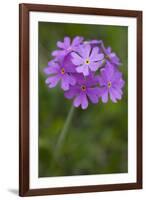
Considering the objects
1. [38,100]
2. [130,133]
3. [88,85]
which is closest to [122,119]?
[130,133]

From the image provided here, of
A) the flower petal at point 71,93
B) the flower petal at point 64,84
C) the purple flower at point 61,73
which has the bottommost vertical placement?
the flower petal at point 71,93

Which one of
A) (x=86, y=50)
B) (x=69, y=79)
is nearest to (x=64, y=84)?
(x=69, y=79)

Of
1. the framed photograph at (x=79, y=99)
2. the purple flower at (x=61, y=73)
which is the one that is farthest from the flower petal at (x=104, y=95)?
the purple flower at (x=61, y=73)

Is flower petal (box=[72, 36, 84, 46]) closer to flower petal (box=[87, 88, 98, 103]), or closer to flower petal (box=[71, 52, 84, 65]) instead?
flower petal (box=[71, 52, 84, 65])

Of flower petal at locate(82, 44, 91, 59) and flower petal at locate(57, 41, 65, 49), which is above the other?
flower petal at locate(57, 41, 65, 49)

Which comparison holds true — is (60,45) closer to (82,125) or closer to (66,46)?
(66,46)

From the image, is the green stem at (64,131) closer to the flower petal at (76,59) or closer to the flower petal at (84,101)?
the flower petal at (84,101)

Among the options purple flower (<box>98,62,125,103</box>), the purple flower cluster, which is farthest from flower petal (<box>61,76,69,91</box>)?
purple flower (<box>98,62,125,103</box>)
